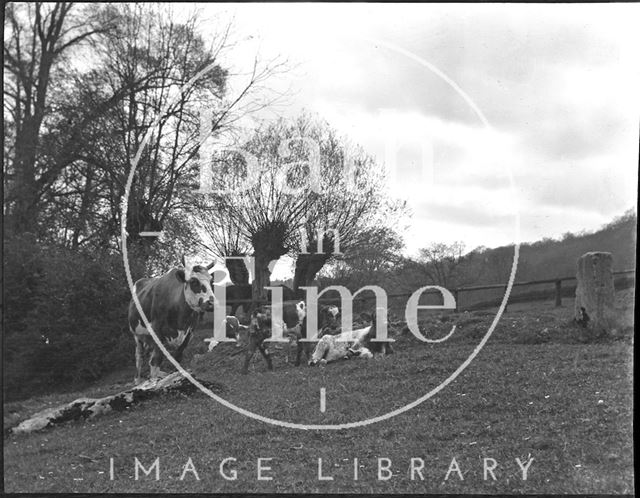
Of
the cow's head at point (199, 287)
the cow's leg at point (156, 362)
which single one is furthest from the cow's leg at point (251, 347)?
the cow's leg at point (156, 362)

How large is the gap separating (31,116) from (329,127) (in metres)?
1.90

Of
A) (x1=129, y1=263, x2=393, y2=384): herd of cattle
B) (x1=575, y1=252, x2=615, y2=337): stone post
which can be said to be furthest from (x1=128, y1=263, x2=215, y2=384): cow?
(x1=575, y1=252, x2=615, y2=337): stone post

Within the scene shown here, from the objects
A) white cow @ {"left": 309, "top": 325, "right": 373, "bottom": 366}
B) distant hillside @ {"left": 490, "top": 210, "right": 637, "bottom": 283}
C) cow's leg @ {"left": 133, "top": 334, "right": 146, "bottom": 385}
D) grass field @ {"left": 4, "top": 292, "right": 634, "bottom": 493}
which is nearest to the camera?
grass field @ {"left": 4, "top": 292, "right": 634, "bottom": 493}

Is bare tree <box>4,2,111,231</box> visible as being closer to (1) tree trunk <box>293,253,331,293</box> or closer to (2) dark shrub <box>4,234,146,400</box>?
(2) dark shrub <box>4,234,146,400</box>

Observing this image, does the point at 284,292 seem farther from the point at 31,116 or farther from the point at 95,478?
the point at 31,116

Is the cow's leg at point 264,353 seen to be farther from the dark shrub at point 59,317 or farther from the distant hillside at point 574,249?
the distant hillside at point 574,249

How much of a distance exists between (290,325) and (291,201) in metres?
0.77

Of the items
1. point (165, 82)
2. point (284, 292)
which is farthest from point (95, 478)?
point (165, 82)

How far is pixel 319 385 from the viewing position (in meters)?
3.92

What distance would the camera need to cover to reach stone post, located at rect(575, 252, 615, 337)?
3.92m

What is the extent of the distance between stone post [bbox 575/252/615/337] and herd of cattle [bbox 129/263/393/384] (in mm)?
1198

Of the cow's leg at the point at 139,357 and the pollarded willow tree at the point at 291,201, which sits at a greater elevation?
the pollarded willow tree at the point at 291,201

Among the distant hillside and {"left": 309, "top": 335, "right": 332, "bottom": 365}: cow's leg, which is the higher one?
the distant hillside

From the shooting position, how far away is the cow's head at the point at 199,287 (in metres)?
4.04
